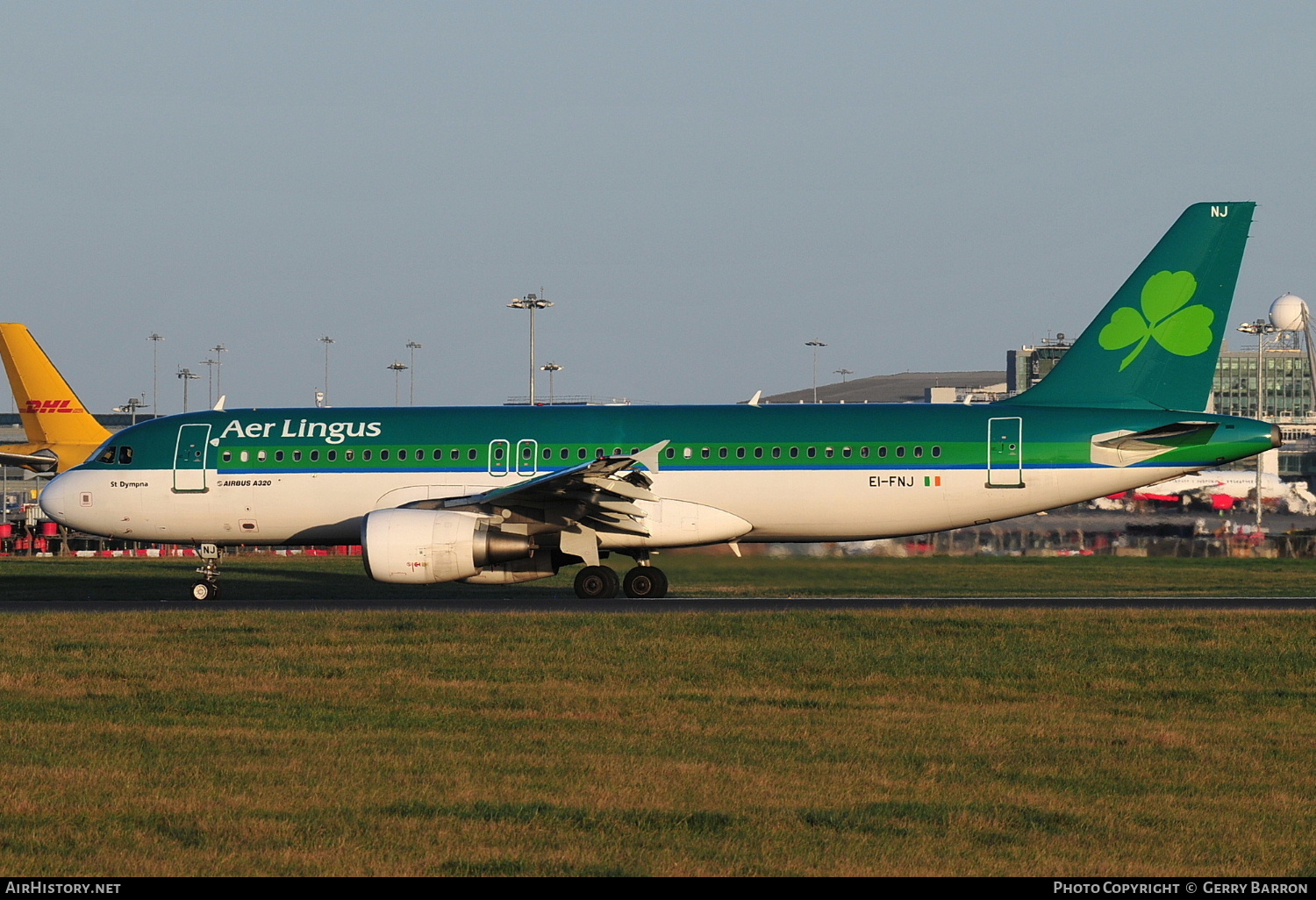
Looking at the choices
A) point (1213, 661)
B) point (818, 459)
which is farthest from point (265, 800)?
point (818, 459)

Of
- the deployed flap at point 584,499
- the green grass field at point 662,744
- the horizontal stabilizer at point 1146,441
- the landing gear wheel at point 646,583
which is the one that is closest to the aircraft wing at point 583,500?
the deployed flap at point 584,499

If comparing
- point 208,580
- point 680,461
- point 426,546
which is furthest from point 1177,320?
point 208,580

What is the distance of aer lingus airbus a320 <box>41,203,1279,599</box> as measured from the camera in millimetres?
25125

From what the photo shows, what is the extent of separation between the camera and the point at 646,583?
26.3 metres

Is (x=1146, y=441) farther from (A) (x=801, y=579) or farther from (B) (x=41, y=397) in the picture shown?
(B) (x=41, y=397)

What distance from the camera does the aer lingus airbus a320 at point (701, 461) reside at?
82.4ft

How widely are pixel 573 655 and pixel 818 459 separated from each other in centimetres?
991

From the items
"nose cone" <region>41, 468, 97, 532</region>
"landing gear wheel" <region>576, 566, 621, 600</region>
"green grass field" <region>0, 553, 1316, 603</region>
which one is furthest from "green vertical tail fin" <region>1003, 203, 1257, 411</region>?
"nose cone" <region>41, 468, 97, 532</region>

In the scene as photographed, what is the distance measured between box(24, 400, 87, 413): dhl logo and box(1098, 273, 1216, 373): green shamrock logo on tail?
3549 centimetres

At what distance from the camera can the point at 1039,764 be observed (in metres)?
11.1

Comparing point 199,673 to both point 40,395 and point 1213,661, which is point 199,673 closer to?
point 1213,661

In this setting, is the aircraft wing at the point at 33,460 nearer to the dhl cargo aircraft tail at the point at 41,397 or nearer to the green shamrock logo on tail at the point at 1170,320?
the dhl cargo aircraft tail at the point at 41,397

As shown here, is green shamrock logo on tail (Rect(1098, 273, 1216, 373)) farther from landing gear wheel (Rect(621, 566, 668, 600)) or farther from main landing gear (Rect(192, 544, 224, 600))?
main landing gear (Rect(192, 544, 224, 600))

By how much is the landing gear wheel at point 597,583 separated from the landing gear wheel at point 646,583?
0.52 m
